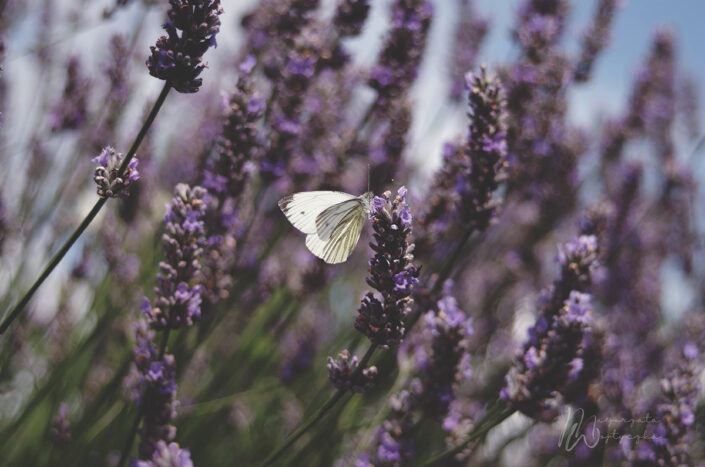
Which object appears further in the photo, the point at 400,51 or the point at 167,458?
the point at 400,51

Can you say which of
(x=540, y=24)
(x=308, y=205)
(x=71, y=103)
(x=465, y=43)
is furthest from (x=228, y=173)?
(x=465, y=43)

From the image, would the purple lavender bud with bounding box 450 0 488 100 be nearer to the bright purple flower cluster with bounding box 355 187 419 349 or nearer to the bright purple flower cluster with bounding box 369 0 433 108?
the bright purple flower cluster with bounding box 369 0 433 108

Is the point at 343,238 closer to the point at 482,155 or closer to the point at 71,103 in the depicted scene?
the point at 482,155

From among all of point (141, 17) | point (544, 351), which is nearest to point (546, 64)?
point (544, 351)

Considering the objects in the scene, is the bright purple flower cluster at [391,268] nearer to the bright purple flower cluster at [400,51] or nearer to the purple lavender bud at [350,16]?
the bright purple flower cluster at [400,51]

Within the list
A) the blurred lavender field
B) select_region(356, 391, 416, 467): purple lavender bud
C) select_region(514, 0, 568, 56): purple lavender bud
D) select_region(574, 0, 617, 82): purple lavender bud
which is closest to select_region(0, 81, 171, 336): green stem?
the blurred lavender field
